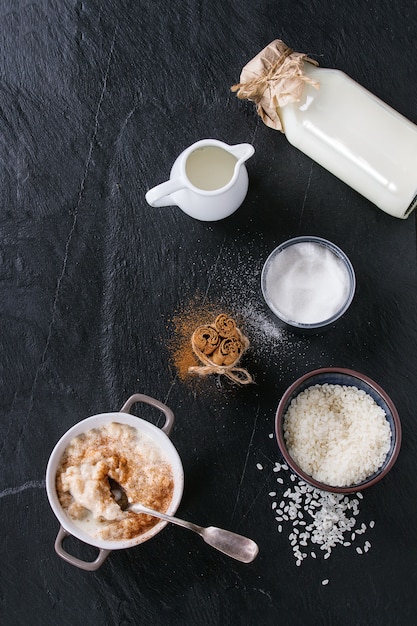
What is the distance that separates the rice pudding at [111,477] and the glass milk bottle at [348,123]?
101cm

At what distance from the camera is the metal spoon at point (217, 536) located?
214cm

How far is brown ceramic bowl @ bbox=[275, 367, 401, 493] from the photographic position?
2.16m

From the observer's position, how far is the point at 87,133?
8.14 ft

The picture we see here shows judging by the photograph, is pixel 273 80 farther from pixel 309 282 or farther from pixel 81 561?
pixel 81 561

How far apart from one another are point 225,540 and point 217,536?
0.08 feet

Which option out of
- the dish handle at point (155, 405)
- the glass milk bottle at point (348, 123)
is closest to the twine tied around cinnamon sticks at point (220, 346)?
the dish handle at point (155, 405)

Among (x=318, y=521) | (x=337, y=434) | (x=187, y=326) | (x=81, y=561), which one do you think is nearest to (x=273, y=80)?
(x=187, y=326)

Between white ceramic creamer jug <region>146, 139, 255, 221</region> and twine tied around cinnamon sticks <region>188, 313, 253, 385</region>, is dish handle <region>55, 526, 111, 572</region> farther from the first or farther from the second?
white ceramic creamer jug <region>146, 139, 255, 221</region>

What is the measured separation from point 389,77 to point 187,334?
3.43ft

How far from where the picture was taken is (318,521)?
2.31 metres

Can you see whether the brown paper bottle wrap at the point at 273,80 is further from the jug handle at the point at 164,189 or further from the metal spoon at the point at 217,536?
the metal spoon at the point at 217,536

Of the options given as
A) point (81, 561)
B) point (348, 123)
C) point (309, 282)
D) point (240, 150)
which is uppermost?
point (348, 123)

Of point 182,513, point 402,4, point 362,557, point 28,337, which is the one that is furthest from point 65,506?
point 402,4

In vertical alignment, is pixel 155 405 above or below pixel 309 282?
below
